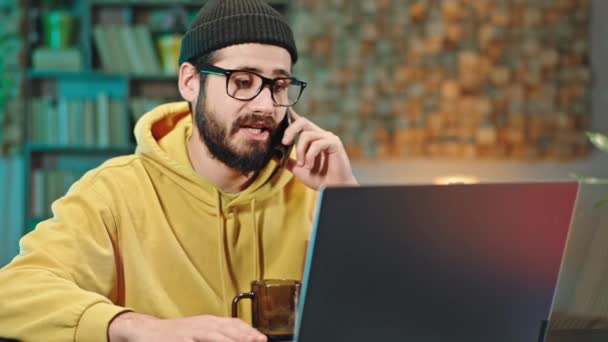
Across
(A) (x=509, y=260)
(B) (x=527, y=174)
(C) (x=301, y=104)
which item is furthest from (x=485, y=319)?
(B) (x=527, y=174)

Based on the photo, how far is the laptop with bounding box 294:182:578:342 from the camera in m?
0.85

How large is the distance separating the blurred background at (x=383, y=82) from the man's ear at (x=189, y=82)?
2.85 meters

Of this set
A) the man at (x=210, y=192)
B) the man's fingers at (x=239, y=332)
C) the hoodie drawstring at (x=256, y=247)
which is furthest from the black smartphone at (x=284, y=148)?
the man's fingers at (x=239, y=332)

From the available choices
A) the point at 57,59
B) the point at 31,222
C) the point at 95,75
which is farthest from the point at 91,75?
the point at 31,222

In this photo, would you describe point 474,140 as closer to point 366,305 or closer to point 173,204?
point 173,204

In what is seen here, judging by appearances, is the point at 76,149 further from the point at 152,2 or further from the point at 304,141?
the point at 304,141

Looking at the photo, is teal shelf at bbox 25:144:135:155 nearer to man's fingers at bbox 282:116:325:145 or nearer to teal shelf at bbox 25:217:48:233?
teal shelf at bbox 25:217:48:233

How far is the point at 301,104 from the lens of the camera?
15.1 ft

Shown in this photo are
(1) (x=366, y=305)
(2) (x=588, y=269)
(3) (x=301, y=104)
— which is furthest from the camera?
(3) (x=301, y=104)

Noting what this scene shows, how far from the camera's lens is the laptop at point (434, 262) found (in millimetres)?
845

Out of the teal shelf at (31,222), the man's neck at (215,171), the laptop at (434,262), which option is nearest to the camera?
the laptop at (434,262)

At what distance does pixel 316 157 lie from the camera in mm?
1713

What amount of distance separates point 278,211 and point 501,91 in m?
3.28

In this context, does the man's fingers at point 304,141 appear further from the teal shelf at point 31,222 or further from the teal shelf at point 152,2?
the teal shelf at point 31,222
